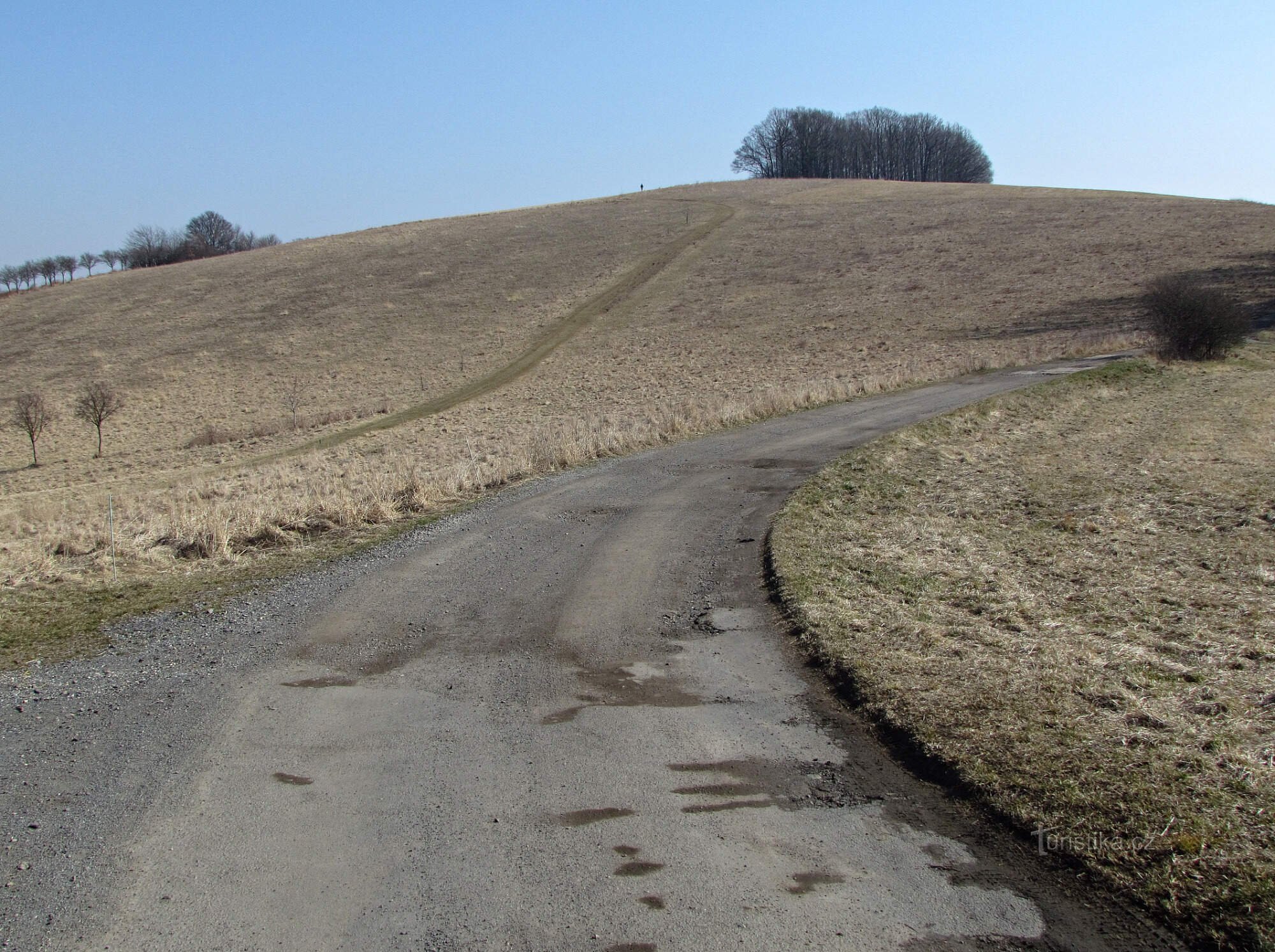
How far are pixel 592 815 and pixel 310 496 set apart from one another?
9.08 meters

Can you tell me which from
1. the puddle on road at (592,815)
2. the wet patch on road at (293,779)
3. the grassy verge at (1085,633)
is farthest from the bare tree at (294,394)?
the puddle on road at (592,815)

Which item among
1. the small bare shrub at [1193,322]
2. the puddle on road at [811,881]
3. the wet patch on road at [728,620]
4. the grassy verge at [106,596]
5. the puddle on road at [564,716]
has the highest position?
the small bare shrub at [1193,322]

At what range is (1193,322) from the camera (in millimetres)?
23469

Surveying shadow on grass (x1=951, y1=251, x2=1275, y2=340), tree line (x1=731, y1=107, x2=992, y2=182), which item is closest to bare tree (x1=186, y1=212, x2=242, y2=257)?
tree line (x1=731, y1=107, x2=992, y2=182)

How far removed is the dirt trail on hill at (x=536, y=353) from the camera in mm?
30542

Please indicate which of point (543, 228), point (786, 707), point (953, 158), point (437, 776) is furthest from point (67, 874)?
point (953, 158)

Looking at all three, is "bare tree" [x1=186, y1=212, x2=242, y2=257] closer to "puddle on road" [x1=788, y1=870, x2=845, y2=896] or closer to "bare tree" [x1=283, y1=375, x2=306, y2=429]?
"bare tree" [x1=283, y1=375, x2=306, y2=429]

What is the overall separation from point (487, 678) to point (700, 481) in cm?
726

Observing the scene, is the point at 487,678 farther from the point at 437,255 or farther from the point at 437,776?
the point at 437,255

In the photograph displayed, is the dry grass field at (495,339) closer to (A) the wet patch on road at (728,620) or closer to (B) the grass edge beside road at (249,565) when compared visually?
(B) the grass edge beside road at (249,565)

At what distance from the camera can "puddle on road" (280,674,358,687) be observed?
640 cm

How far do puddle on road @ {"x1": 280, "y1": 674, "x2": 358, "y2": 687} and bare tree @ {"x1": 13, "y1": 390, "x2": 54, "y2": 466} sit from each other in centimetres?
3365

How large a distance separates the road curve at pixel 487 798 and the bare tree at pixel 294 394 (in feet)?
102

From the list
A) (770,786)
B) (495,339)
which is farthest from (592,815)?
(495,339)
